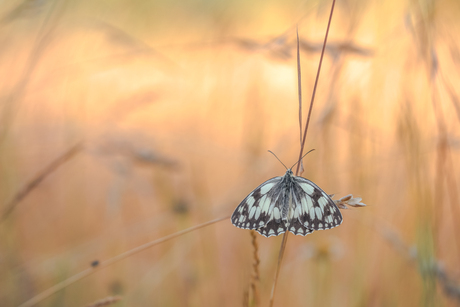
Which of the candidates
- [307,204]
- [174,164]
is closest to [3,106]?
[174,164]

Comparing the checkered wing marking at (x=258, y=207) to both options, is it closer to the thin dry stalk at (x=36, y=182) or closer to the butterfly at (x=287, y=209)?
the butterfly at (x=287, y=209)

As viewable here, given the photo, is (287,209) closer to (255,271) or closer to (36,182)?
(255,271)

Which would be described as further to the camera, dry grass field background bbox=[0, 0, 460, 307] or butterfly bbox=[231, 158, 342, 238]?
dry grass field background bbox=[0, 0, 460, 307]

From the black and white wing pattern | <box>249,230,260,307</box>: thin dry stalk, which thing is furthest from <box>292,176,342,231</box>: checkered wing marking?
<box>249,230,260,307</box>: thin dry stalk

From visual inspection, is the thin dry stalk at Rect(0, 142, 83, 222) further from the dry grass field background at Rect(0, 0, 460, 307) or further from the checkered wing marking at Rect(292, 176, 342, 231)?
the checkered wing marking at Rect(292, 176, 342, 231)

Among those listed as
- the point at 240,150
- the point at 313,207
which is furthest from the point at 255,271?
the point at 240,150

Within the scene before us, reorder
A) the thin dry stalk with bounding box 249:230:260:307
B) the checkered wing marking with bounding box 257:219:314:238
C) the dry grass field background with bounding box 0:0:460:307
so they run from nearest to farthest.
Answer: the thin dry stalk with bounding box 249:230:260:307
the checkered wing marking with bounding box 257:219:314:238
the dry grass field background with bounding box 0:0:460:307
